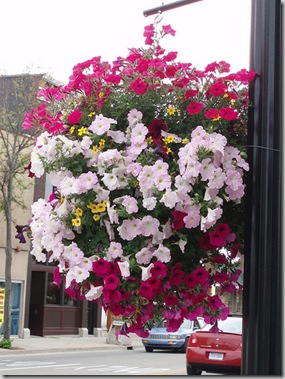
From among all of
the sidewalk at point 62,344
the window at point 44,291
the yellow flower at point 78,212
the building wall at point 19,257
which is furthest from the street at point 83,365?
the yellow flower at point 78,212

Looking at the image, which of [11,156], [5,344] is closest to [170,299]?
[5,344]

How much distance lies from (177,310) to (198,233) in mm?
304

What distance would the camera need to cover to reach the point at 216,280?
2678mm

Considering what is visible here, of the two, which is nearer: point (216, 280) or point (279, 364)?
point (279, 364)

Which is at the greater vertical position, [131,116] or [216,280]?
[131,116]

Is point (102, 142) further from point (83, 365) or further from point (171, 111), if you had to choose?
point (83, 365)

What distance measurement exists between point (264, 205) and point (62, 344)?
2331 centimetres

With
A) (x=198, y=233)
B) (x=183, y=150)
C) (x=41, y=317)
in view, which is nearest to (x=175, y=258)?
(x=198, y=233)

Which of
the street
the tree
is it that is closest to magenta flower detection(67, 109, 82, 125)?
the street

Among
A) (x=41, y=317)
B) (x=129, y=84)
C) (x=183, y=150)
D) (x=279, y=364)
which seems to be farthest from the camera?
(x=41, y=317)

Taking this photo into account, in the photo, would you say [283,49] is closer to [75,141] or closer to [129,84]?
[129,84]

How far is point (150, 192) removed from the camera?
2.58 meters

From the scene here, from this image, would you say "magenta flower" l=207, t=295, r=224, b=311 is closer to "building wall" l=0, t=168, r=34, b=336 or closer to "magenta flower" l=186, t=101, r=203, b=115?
"magenta flower" l=186, t=101, r=203, b=115

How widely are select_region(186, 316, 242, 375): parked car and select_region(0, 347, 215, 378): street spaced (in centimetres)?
95
